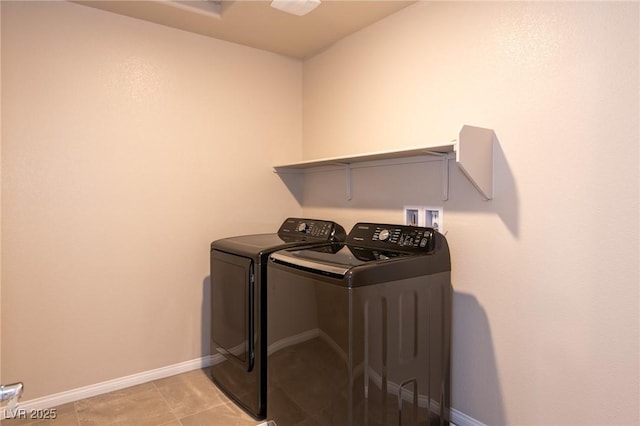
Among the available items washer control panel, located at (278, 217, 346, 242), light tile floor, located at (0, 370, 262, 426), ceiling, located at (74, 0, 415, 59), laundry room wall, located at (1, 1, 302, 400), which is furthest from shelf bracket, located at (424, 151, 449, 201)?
light tile floor, located at (0, 370, 262, 426)

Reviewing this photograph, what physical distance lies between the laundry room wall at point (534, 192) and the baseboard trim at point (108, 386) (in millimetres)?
1605

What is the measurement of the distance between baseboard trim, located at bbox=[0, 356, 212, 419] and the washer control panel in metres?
0.95

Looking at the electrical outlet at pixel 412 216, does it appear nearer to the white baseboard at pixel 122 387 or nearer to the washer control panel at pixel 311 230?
the washer control panel at pixel 311 230

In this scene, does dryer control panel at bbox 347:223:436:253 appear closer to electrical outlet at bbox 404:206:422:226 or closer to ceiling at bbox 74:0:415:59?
electrical outlet at bbox 404:206:422:226

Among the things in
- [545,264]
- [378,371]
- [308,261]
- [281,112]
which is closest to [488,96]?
[545,264]

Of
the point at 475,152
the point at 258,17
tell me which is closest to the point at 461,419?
the point at 475,152

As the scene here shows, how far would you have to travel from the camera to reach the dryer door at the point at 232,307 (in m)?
2.02

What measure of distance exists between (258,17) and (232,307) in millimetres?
1695

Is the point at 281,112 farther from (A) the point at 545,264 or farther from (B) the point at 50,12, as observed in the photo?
(A) the point at 545,264

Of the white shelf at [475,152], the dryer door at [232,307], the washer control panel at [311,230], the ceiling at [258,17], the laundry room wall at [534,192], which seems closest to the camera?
the laundry room wall at [534,192]

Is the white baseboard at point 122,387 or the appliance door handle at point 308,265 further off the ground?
the appliance door handle at point 308,265

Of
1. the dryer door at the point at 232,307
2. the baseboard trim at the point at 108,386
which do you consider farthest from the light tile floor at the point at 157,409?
the dryer door at the point at 232,307

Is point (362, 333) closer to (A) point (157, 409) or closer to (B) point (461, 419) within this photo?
(B) point (461, 419)

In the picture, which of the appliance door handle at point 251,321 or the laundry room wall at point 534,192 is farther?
the appliance door handle at point 251,321
